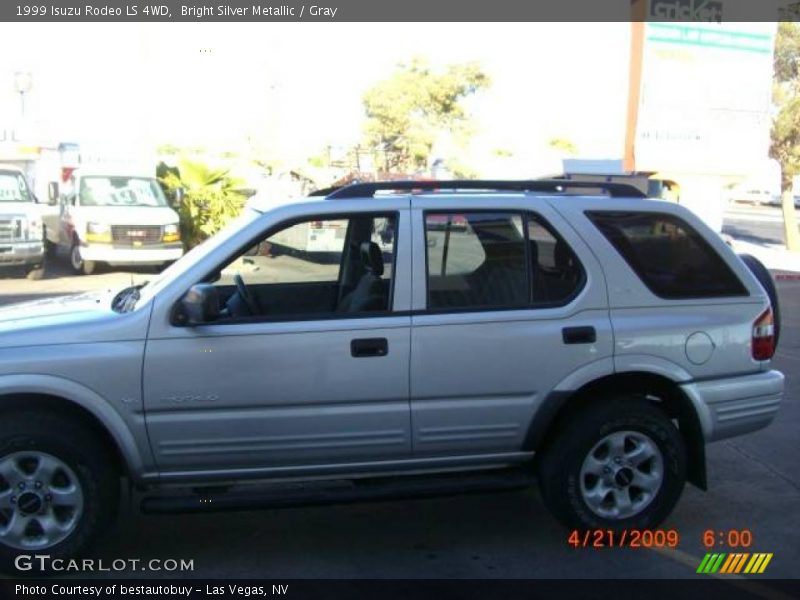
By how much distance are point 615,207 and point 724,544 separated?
184cm

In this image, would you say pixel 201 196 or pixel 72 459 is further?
pixel 201 196

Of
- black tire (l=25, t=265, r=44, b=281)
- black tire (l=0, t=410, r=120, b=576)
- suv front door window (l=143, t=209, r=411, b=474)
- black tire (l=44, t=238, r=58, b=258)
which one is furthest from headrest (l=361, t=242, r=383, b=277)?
black tire (l=44, t=238, r=58, b=258)

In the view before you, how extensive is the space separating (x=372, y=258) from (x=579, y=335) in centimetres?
120

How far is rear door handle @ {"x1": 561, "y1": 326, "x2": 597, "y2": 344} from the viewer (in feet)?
13.2

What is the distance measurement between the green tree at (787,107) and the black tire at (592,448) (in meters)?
21.8

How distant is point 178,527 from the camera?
14.4 feet

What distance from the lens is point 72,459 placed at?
12.1ft

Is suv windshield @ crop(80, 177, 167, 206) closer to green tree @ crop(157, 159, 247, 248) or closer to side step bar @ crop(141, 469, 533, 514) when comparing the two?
green tree @ crop(157, 159, 247, 248)

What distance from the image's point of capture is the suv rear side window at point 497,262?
4.10 meters

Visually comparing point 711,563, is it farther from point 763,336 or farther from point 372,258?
point 372,258

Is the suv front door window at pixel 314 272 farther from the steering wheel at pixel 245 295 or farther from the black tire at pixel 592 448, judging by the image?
the black tire at pixel 592 448

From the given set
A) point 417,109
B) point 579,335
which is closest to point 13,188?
point 579,335

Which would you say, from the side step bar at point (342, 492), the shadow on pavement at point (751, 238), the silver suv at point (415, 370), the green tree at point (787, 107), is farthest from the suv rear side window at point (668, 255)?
the shadow on pavement at point (751, 238)
